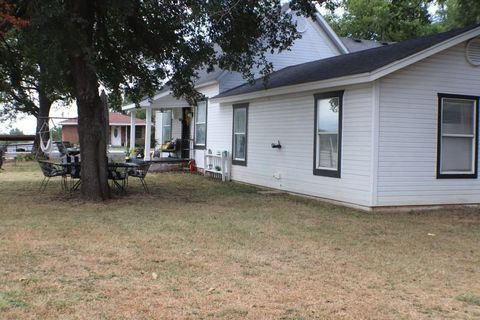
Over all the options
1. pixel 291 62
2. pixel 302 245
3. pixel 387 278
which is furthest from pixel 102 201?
pixel 291 62

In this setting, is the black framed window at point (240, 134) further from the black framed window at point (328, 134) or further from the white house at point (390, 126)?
the black framed window at point (328, 134)

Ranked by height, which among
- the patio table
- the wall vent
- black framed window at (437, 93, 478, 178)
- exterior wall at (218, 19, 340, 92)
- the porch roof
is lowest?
the patio table

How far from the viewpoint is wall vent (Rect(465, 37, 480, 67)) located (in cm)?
1056

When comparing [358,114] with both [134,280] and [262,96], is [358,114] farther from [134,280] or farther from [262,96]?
[134,280]

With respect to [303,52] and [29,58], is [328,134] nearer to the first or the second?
[303,52]

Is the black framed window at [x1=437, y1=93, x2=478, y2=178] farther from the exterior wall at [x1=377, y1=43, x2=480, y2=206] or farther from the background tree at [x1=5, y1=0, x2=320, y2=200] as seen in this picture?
the background tree at [x1=5, y1=0, x2=320, y2=200]

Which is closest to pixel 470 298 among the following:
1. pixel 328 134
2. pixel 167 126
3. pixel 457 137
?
pixel 457 137

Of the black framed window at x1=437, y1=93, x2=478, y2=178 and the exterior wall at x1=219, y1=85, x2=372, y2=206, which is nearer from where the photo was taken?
the exterior wall at x1=219, y1=85, x2=372, y2=206

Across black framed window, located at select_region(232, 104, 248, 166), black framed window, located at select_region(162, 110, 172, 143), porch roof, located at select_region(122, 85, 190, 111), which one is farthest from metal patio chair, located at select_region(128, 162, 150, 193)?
black framed window, located at select_region(162, 110, 172, 143)

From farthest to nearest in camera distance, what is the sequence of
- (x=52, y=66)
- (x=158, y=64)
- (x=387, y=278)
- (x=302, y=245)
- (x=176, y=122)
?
(x=176, y=122) < (x=158, y=64) < (x=52, y=66) < (x=302, y=245) < (x=387, y=278)

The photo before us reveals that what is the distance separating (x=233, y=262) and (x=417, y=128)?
5977 millimetres

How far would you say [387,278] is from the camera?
17.8ft

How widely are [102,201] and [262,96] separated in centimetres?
535

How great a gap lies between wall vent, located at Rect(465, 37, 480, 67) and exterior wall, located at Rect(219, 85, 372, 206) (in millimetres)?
2408
